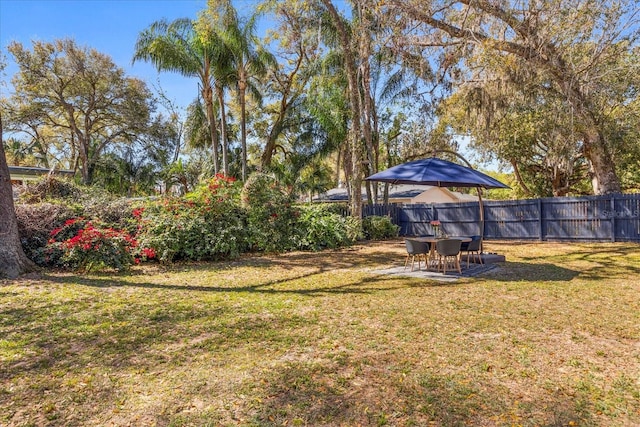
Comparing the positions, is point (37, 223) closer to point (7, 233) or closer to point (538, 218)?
point (7, 233)

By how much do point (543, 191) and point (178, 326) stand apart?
79.6 ft

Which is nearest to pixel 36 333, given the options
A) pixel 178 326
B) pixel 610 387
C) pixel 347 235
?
pixel 178 326

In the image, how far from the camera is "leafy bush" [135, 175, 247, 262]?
361 inches

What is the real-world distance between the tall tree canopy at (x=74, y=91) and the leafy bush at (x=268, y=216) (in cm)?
1613

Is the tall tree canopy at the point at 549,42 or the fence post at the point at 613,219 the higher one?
the tall tree canopy at the point at 549,42

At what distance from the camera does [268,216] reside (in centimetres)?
1153

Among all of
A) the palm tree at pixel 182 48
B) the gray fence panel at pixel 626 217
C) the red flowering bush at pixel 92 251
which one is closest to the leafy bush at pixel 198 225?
the red flowering bush at pixel 92 251

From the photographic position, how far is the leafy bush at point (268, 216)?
11180 millimetres

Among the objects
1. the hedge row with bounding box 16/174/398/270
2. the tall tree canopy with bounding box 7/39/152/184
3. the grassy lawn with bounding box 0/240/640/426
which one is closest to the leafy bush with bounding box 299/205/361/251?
the hedge row with bounding box 16/174/398/270

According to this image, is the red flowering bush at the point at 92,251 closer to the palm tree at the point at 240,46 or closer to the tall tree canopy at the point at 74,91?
the palm tree at the point at 240,46

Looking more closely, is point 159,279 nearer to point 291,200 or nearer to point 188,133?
point 291,200

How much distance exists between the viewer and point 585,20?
8625mm

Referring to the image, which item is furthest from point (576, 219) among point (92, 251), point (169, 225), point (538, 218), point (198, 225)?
point (92, 251)

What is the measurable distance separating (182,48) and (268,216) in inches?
344
